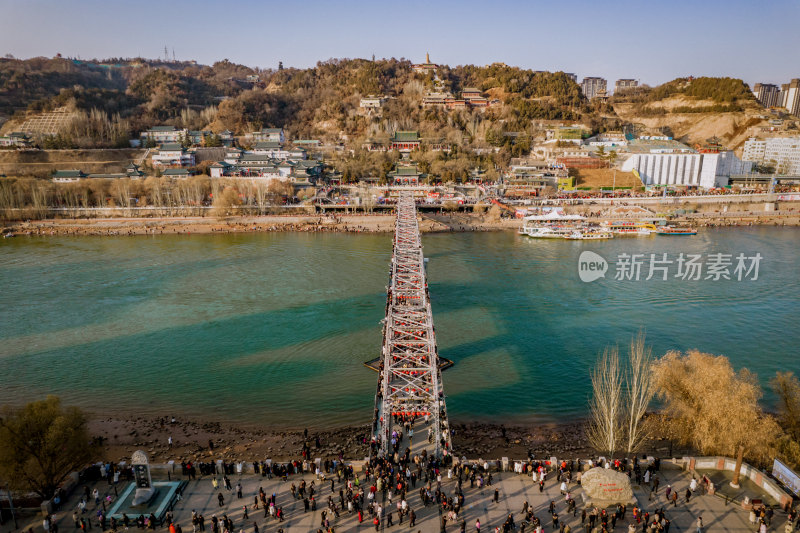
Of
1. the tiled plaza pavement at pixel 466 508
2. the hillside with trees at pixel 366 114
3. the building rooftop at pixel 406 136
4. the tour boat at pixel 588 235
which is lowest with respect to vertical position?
the tiled plaza pavement at pixel 466 508

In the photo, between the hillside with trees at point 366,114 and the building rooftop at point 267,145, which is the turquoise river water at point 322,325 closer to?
the building rooftop at point 267,145

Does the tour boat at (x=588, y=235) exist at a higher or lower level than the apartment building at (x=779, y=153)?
lower

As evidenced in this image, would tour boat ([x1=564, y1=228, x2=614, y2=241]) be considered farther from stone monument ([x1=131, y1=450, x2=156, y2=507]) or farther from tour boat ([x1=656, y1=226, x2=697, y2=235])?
stone monument ([x1=131, y1=450, x2=156, y2=507])

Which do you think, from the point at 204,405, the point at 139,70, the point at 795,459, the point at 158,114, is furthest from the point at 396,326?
the point at 139,70

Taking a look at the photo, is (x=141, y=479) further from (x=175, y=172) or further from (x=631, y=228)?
(x=175, y=172)

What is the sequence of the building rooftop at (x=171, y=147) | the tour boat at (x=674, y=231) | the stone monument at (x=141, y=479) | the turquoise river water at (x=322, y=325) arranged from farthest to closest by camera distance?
the building rooftop at (x=171, y=147) < the tour boat at (x=674, y=231) < the turquoise river water at (x=322, y=325) < the stone monument at (x=141, y=479)

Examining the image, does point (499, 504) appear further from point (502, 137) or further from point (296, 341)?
point (502, 137)

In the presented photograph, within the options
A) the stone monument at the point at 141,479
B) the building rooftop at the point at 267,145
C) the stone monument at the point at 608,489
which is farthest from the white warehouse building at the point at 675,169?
the stone monument at the point at 141,479

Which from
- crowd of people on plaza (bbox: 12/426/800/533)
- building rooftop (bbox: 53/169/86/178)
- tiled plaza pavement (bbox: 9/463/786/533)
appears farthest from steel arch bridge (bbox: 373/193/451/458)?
building rooftop (bbox: 53/169/86/178)
